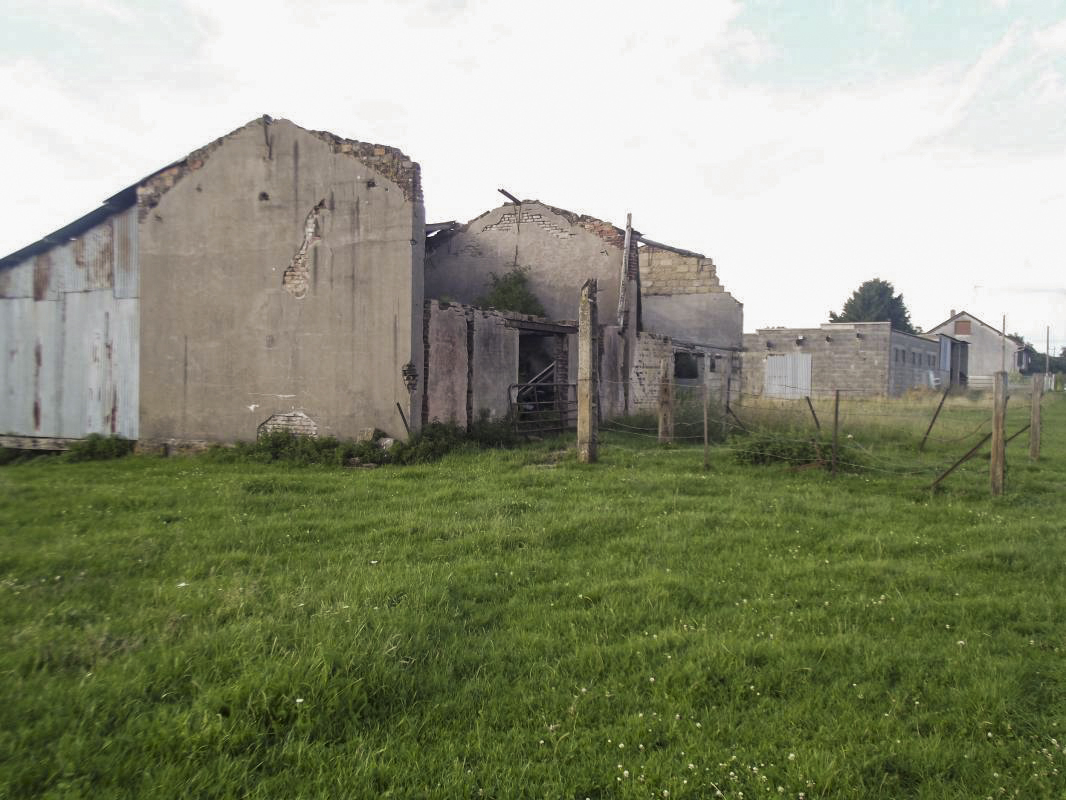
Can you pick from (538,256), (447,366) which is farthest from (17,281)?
(538,256)

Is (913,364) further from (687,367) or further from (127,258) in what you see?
(127,258)

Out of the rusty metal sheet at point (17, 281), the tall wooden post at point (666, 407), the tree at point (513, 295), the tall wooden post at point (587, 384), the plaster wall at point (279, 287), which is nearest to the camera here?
the tall wooden post at point (587, 384)

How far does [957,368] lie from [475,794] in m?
53.3

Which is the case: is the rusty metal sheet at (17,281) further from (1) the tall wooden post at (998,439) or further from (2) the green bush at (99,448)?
(1) the tall wooden post at (998,439)

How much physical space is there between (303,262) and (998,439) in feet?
38.0

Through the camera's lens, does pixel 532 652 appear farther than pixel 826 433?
No

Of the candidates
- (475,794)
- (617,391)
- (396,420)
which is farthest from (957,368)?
(475,794)

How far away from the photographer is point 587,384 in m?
12.2

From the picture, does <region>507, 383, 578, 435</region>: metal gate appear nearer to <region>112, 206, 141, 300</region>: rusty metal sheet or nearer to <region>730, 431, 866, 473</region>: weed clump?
<region>730, 431, 866, 473</region>: weed clump

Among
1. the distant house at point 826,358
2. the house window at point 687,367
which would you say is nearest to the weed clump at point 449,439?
the house window at point 687,367

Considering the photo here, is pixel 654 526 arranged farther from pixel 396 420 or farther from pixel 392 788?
pixel 396 420

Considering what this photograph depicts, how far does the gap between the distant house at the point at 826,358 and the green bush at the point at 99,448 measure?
82.1ft

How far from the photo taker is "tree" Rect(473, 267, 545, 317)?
64.9 feet

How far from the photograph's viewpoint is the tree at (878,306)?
60.8 m
